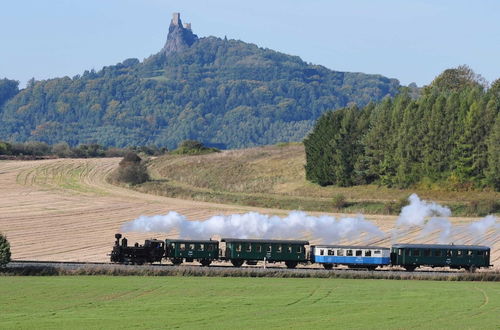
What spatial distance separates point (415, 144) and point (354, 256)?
58.3 m

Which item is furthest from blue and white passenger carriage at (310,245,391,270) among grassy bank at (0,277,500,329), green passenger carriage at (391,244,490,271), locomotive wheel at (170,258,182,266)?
locomotive wheel at (170,258,182,266)

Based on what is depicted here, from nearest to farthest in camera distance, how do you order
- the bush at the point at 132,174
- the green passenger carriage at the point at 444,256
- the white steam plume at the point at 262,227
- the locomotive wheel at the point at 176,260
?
the green passenger carriage at the point at 444,256 < the locomotive wheel at the point at 176,260 < the white steam plume at the point at 262,227 < the bush at the point at 132,174

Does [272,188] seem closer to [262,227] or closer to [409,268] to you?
[262,227]

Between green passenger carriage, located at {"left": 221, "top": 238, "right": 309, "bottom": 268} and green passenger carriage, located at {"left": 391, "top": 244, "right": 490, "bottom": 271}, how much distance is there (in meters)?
8.43

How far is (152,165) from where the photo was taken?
18200 centimetres

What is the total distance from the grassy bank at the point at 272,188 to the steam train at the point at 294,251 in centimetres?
3821

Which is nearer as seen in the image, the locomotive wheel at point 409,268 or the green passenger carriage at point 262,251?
the green passenger carriage at point 262,251

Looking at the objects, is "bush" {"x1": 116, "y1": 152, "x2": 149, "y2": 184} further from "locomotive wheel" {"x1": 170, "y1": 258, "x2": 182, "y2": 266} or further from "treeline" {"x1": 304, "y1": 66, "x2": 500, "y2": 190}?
"locomotive wheel" {"x1": 170, "y1": 258, "x2": 182, "y2": 266}

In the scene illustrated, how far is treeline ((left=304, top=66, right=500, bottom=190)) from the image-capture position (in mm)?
130125

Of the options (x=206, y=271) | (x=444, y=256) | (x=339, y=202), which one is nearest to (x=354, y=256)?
(x=444, y=256)

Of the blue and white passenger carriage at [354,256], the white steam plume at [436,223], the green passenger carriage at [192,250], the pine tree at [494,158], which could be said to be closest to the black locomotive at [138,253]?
the green passenger carriage at [192,250]

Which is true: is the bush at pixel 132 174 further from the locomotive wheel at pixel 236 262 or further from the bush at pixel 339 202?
the locomotive wheel at pixel 236 262

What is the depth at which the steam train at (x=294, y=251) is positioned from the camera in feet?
269

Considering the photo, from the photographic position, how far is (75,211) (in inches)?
4963
